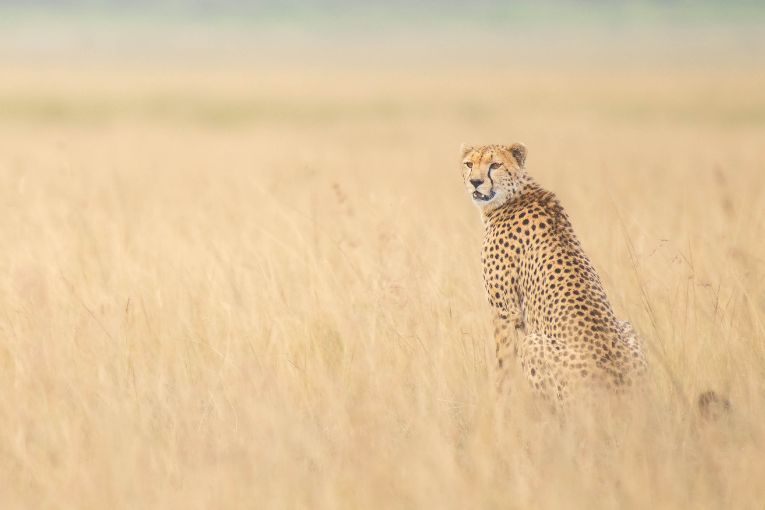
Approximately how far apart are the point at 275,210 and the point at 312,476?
285cm

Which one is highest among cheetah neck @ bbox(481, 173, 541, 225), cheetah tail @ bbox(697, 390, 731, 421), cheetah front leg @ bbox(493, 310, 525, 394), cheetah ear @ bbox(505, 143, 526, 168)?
cheetah ear @ bbox(505, 143, 526, 168)

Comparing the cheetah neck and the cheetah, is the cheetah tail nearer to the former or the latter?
the cheetah

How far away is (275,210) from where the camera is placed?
5.03 metres

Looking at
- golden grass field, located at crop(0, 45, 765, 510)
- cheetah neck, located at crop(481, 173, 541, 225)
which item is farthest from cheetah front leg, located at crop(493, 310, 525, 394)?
cheetah neck, located at crop(481, 173, 541, 225)

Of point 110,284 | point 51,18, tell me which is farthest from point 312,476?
point 51,18

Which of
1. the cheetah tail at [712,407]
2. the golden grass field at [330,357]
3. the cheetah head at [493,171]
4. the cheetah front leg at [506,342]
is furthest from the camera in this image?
the cheetah head at [493,171]

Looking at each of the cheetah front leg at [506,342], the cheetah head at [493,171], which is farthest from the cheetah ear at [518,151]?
the cheetah front leg at [506,342]

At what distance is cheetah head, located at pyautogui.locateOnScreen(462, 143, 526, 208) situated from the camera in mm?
3004

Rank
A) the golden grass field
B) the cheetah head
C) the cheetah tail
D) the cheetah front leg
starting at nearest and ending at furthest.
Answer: the golden grass field, the cheetah tail, the cheetah front leg, the cheetah head

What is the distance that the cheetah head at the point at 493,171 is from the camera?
9.86 ft

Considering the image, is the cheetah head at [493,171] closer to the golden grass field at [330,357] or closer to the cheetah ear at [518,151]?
the cheetah ear at [518,151]

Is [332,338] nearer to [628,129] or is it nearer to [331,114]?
[628,129]

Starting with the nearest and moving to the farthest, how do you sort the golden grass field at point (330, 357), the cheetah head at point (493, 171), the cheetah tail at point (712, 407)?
the golden grass field at point (330, 357) → the cheetah tail at point (712, 407) → the cheetah head at point (493, 171)

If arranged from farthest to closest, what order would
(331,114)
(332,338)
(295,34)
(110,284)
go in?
1. (295,34)
2. (331,114)
3. (110,284)
4. (332,338)
